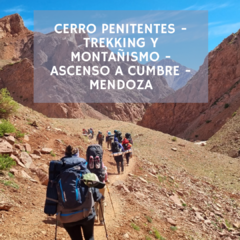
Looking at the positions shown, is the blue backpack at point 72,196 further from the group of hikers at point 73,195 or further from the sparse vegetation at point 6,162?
the sparse vegetation at point 6,162

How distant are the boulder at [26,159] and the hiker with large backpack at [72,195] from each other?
575cm

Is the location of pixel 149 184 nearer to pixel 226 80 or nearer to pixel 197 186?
pixel 197 186

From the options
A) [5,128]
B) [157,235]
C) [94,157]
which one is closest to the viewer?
[94,157]

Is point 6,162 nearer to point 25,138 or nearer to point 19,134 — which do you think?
point 19,134

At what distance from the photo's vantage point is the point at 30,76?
77.2m

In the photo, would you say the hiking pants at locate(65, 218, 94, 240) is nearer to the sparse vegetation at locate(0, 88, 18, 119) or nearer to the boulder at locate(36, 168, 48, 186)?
the boulder at locate(36, 168, 48, 186)

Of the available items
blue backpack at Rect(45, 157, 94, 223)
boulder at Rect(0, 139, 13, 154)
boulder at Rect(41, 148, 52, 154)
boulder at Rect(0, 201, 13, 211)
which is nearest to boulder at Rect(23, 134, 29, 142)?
boulder at Rect(41, 148, 52, 154)

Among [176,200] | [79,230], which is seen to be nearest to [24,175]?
[79,230]

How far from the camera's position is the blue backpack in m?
4.21

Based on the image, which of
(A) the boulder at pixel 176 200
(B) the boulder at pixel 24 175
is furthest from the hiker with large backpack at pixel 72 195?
(A) the boulder at pixel 176 200

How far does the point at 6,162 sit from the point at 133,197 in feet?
16.3

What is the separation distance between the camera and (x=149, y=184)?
12.8 meters

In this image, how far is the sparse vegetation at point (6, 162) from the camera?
27.5 feet

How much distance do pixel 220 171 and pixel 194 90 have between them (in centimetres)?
4180
